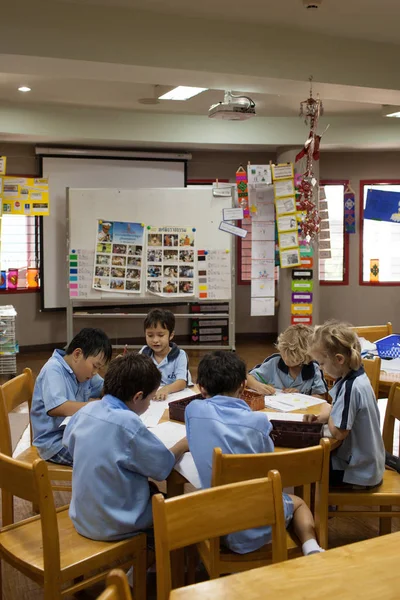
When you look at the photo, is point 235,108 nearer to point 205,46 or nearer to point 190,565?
point 205,46

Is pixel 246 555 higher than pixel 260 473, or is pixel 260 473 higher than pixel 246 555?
pixel 260 473

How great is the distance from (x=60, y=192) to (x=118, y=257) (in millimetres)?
1141

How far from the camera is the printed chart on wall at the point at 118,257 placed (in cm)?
698

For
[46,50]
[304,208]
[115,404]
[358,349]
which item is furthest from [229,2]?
[115,404]

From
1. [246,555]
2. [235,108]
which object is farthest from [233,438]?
[235,108]

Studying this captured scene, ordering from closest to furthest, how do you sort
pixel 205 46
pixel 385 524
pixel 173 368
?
pixel 385 524
pixel 173 368
pixel 205 46

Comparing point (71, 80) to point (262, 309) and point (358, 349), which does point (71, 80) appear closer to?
point (262, 309)

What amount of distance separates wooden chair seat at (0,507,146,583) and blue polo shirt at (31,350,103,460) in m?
0.56

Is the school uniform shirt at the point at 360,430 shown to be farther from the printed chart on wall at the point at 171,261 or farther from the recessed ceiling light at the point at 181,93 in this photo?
the printed chart on wall at the point at 171,261

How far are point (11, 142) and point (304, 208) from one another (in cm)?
375

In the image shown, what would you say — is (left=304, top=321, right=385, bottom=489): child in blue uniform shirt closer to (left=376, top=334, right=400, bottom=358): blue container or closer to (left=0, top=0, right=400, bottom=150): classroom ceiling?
(left=376, top=334, right=400, bottom=358): blue container

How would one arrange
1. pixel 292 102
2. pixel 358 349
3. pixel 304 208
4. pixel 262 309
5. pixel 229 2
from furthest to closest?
pixel 262 309 → pixel 292 102 → pixel 304 208 → pixel 229 2 → pixel 358 349

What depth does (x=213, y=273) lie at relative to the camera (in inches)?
283

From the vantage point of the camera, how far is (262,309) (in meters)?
7.25
